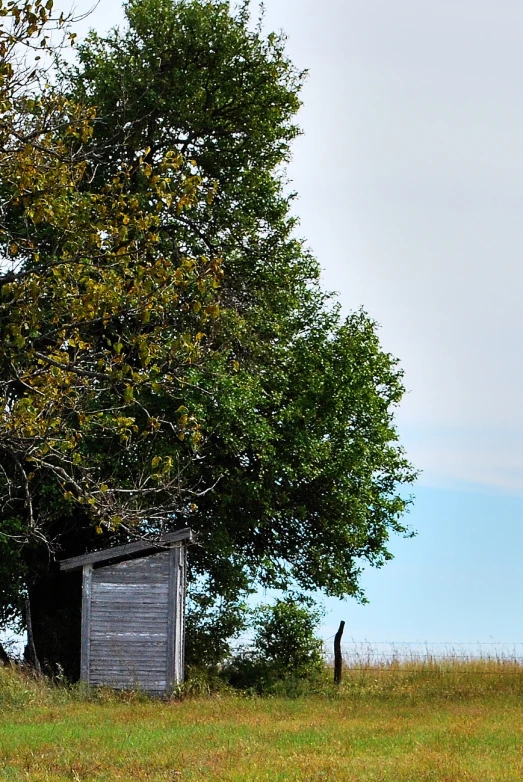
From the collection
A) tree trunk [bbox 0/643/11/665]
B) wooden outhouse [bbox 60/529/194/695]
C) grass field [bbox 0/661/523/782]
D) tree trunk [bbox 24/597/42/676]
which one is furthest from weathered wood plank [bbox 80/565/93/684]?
tree trunk [bbox 0/643/11/665]

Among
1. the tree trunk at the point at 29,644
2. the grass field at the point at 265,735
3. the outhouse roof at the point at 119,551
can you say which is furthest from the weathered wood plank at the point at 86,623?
the tree trunk at the point at 29,644

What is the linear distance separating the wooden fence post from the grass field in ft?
1.66

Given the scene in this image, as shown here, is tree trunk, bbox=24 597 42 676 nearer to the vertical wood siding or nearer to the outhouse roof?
the vertical wood siding

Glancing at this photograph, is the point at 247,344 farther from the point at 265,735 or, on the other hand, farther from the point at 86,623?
the point at 265,735

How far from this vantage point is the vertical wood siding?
25406 mm

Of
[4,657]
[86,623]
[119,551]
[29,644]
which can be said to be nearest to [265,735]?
[119,551]

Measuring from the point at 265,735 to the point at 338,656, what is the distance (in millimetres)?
11987

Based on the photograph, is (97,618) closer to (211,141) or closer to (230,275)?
(230,275)

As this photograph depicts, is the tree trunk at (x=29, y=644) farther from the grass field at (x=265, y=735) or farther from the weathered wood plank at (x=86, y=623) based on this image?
the grass field at (x=265, y=735)

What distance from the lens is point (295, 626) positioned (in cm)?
2839

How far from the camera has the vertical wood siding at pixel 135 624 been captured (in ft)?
83.4

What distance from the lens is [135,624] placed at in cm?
2567

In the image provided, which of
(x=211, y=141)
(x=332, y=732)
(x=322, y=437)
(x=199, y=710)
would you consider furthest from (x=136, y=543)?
(x=211, y=141)

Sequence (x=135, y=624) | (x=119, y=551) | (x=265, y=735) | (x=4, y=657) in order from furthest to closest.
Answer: (x=4, y=657) < (x=135, y=624) < (x=119, y=551) < (x=265, y=735)
